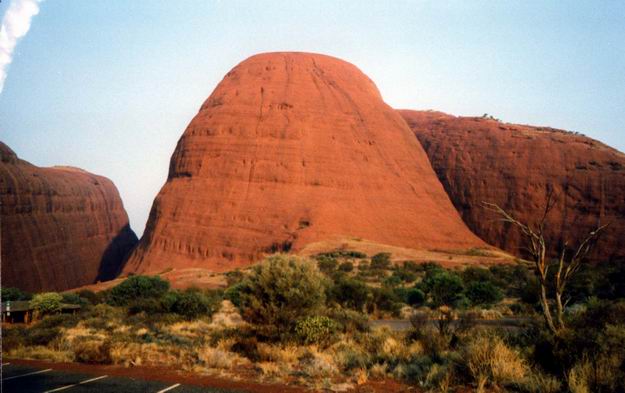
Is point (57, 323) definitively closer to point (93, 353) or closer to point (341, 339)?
point (93, 353)

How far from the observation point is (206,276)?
A: 40594 millimetres

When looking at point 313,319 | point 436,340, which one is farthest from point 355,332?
point 436,340

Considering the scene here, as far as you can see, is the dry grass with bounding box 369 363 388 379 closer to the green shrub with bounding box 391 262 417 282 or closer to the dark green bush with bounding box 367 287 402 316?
the dark green bush with bounding box 367 287 402 316

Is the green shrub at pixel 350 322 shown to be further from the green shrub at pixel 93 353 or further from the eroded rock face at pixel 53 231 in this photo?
the eroded rock face at pixel 53 231

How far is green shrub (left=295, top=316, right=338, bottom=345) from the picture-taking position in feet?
39.6

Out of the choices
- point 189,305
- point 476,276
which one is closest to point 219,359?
point 189,305

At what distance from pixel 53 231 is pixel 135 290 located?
48981mm

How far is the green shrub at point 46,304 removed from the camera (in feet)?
69.9

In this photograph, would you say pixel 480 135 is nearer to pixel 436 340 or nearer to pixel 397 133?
pixel 397 133

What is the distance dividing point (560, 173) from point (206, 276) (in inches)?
1765

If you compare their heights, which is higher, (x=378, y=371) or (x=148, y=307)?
(x=378, y=371)

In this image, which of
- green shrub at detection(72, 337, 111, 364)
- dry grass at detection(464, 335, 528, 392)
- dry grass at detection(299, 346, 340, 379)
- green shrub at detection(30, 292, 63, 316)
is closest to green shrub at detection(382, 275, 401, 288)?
green shrub at detection(30, 292, 63, 316)

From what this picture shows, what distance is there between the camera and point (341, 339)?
12547 millimetres

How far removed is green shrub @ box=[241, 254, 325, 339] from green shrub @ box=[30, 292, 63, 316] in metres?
12.5
